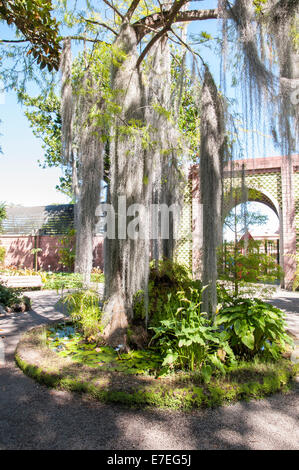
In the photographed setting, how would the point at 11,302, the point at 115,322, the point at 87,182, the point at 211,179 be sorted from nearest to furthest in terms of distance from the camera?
the point at 211,179 < the point at 115,322 < the point at 87,182 < the point at 11,302

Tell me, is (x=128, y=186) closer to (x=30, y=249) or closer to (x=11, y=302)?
(x=11, y=302)

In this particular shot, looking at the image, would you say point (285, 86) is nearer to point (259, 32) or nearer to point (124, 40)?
point (259, 32)

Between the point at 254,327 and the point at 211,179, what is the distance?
4.45ft

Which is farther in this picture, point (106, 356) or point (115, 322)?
point (115, 322)

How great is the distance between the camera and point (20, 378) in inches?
97.9

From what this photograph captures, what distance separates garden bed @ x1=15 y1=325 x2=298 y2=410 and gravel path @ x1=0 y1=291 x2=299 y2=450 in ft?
0.22

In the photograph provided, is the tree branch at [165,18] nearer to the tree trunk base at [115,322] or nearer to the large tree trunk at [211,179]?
the large tree trunk at [211,179]

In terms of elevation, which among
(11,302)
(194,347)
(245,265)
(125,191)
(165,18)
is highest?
(165,18)

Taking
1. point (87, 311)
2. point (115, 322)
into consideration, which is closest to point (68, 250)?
point (87, 311)

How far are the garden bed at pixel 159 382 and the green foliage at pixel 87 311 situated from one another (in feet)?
2.00

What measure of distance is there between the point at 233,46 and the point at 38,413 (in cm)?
292

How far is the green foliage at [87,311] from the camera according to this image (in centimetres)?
329

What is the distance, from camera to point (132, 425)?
5.78 feet
